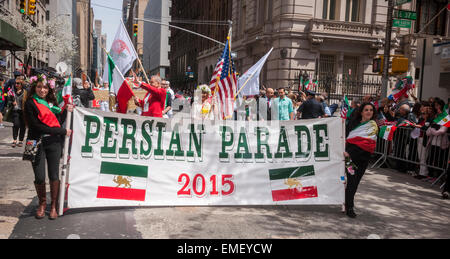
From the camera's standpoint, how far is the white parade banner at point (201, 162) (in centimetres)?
533

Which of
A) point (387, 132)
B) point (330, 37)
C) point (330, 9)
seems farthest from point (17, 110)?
point (330, 9)

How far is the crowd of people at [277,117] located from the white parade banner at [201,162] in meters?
0.31

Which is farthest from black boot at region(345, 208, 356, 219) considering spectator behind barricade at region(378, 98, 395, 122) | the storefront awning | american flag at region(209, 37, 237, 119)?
the storefront awning

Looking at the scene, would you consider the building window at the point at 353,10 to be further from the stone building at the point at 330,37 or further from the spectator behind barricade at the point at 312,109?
the spectator behind barricade at the point at 312,109

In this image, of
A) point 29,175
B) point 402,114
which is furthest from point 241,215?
point 402,114

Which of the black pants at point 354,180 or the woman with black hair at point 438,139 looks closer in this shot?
the black pants at point 354,180

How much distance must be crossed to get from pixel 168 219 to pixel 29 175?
150 inches

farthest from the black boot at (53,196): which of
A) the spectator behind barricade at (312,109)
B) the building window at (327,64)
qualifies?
the building window at (327,64)

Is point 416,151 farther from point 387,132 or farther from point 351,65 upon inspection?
point 351,65

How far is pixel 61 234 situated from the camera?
4.52 m

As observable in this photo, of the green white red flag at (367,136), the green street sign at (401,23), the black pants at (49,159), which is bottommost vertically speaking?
the black pants at (49,159)

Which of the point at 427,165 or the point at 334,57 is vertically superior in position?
the point at 334,57

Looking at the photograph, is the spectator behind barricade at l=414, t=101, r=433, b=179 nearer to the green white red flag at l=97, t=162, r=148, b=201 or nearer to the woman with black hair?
the woman with black hair
